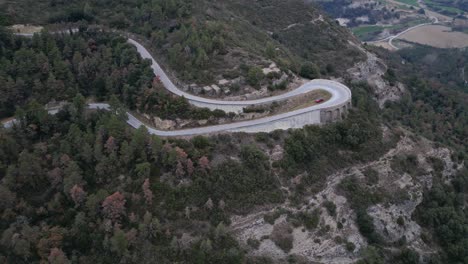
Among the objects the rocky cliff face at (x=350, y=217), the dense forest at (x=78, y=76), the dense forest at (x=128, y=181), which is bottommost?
the rocky cliff face at (x=350, y=217)

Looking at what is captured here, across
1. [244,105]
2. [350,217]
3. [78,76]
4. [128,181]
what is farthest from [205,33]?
[350,217]

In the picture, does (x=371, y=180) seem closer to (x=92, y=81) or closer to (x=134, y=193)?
(x=134, y=193)

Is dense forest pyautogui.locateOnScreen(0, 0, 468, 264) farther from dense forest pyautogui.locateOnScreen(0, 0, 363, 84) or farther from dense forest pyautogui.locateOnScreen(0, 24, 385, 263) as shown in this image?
dense forest pyautogui.locateOnScreen(0, 0, 363, 84)

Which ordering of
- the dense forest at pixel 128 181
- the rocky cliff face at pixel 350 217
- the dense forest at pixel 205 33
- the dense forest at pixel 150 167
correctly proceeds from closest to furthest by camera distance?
the dense forest at pixel 128 181 < the dense forest at pixel 150 167 < the rocky cliff face at pixel 350 217 < the dense forest at pixel 205 33

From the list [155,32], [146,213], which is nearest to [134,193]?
[146,213]

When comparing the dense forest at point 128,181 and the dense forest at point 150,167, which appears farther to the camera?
the dense forest at point 150,167

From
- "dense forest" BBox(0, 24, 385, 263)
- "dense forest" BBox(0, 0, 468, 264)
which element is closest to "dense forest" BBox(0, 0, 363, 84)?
"dense forest" BBox(0, 0, 468, 264)

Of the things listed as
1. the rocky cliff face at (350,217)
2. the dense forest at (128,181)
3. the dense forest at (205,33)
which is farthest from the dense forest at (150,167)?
the rocky cliff face at (350,217)

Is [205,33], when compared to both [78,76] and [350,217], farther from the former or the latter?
[350,217]

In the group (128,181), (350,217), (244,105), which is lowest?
(350,217)

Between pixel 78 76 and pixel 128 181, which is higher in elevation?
pixel 78 76

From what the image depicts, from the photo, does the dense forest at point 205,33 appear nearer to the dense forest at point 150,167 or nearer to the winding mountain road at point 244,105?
the dense forest at point 150,167
